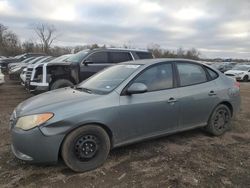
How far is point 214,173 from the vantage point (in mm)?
4172

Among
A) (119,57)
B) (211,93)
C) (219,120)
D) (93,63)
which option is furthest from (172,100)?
(119,57)

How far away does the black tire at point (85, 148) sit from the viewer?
405 centimetres

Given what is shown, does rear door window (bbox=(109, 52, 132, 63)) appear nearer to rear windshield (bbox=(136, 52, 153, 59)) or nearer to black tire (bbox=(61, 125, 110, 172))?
rear windshield (bbox=(136, 52, 153, 59))

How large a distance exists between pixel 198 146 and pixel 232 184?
4.73 ft

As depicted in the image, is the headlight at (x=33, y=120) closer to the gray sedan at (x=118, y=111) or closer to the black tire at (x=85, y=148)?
the gray sedan at (x=118, y=111)

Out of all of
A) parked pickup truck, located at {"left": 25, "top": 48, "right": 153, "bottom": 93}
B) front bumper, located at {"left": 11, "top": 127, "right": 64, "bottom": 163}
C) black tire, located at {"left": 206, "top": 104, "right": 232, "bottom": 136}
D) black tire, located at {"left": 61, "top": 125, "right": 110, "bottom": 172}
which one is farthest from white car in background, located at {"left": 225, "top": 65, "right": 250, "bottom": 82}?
front bumper, located at {"left": 11, "top": 127, "right": 64, "bottom": 163}

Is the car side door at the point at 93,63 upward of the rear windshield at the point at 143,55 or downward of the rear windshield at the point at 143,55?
downward

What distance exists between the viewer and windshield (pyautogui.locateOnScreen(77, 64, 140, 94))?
4695 mm

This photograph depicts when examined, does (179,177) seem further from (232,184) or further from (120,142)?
(120,142)

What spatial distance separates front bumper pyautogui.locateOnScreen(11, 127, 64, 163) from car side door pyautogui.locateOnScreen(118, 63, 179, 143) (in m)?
1.01

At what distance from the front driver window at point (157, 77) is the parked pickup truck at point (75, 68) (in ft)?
16.9

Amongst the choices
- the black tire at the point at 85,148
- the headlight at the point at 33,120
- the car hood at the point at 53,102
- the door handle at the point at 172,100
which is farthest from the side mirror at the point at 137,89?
the headlight at the point at 33,120

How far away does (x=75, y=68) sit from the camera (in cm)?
988

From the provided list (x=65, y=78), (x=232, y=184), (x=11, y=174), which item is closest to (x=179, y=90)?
(x=232, y=184)
